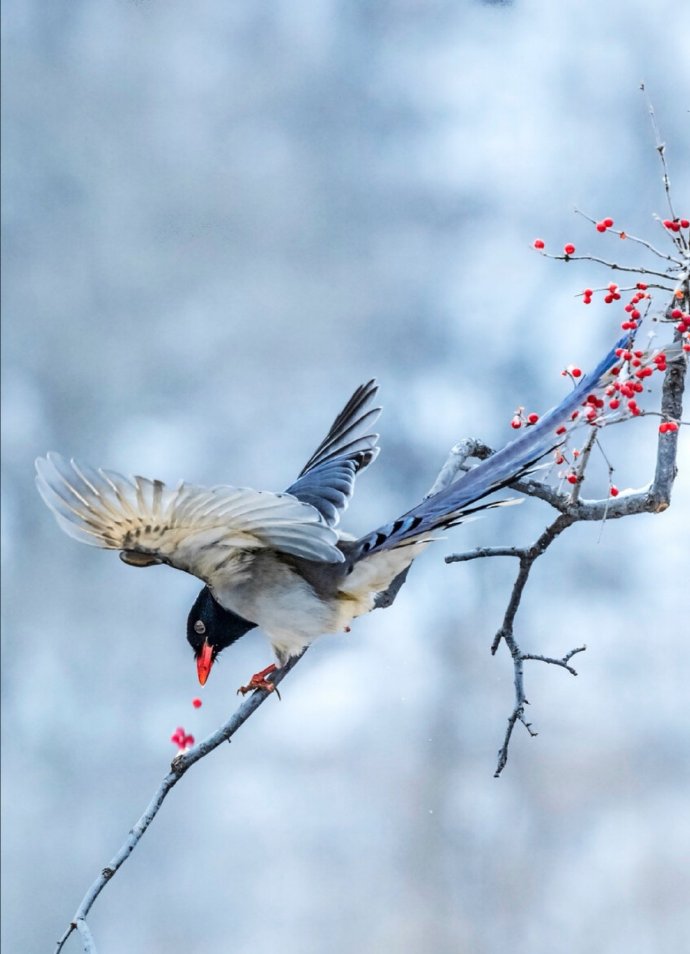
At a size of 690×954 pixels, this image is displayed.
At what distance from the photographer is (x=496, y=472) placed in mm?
938

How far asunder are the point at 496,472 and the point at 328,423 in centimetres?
43

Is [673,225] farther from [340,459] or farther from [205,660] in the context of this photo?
[205,660]

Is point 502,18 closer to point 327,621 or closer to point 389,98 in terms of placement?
point 389,98

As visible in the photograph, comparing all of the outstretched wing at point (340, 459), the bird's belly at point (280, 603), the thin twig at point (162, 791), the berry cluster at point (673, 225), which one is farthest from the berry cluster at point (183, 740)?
the berry cluster at point (673, 225)

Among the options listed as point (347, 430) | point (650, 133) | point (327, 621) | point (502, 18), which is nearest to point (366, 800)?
point (327, 621)

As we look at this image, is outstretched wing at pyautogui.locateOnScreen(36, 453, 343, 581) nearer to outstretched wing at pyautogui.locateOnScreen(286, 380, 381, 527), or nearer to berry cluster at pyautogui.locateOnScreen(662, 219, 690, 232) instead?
outstretched wing at pyautogui.locateOnScreen(286, 380, 381, 527)

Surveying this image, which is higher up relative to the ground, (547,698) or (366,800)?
(547,698)

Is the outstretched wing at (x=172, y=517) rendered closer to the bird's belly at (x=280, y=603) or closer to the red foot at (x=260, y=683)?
the bird's belly at (x=280, y=603)

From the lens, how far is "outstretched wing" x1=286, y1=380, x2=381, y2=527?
1083mm

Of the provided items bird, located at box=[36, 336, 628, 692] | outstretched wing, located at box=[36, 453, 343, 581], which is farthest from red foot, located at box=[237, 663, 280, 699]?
outstretched wing, located at box=[36, 453, 343, 581]

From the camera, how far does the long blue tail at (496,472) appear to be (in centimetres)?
93

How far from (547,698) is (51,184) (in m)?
1.01

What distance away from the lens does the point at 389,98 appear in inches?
53.2

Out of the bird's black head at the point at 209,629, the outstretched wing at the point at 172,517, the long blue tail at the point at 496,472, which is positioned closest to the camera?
the outstretched wing at the point at 172,517
